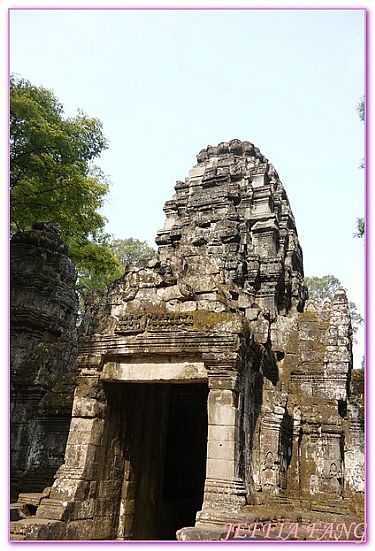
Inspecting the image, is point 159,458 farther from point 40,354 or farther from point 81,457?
point 40,354

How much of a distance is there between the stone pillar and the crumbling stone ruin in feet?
12.1

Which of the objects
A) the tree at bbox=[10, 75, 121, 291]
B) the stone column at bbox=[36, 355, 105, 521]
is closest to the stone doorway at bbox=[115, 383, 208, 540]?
the stone column at bbox=[36, 355, 105, 521]

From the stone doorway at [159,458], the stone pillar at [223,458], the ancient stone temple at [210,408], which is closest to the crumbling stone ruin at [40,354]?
the stone doorway at [159,458]

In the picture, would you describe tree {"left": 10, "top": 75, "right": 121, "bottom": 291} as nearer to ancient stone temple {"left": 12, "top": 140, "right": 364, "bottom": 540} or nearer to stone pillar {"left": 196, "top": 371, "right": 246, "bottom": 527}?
ancient stone temple {"left": 12, "top": 140, "right": 364, "bottom": 540}

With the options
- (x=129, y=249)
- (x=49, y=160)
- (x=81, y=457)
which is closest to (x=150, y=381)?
(x=81, y=457)

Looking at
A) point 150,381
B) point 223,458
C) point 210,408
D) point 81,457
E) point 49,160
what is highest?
point 49,160

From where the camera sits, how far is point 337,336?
10758mm

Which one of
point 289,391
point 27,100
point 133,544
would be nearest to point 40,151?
point 27,100

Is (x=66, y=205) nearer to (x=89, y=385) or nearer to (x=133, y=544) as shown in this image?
(x=89, y=385)

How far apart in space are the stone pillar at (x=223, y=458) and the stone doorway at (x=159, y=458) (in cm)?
215

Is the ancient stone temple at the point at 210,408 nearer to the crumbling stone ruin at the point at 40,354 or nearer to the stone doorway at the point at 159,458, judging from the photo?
the stone doorway at the point at 159,458

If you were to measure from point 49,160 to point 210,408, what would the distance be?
28.9 feet

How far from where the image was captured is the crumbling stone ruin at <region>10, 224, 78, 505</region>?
31.4 ft

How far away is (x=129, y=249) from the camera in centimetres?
3806
